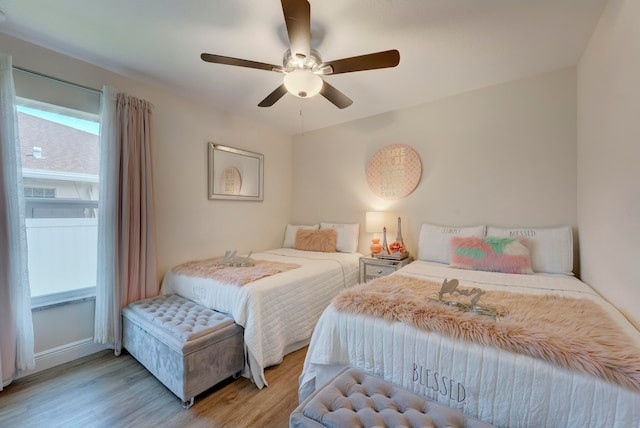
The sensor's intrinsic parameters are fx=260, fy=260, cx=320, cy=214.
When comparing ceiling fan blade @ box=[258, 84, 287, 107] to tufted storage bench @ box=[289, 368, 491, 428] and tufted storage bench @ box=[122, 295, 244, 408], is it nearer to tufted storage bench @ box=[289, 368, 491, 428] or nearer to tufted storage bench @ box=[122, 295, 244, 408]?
tufted storage bench @ box=[122, 295, 244, 408]

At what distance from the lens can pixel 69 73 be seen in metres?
2.07

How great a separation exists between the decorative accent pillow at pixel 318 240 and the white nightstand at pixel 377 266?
51 centimetres

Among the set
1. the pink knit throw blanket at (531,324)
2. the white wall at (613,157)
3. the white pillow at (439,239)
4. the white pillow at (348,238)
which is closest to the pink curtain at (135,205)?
the pink knit throw blanket at (531,324)

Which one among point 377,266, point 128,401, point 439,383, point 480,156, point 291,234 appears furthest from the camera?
point 291,234

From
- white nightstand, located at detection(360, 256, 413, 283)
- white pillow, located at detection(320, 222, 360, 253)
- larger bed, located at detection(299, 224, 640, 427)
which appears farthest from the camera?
white pillow, located at detection(320, 222, 360, 253)

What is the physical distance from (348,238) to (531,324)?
2.32 meters

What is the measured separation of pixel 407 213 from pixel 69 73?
3424 mm

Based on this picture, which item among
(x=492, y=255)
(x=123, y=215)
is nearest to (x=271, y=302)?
(x=123, y=215)

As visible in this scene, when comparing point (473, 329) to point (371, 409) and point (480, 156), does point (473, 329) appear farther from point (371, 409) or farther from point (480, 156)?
point (480, 156)

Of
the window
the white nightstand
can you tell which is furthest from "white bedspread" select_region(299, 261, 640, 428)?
the window

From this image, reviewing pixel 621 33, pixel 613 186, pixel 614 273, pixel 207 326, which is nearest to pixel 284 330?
pixel 207 326

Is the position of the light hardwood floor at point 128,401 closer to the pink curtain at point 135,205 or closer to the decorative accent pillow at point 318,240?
the pink curtain at point 135,205

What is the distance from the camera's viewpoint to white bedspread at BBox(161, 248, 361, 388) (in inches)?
73.5

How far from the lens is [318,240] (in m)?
3.45
